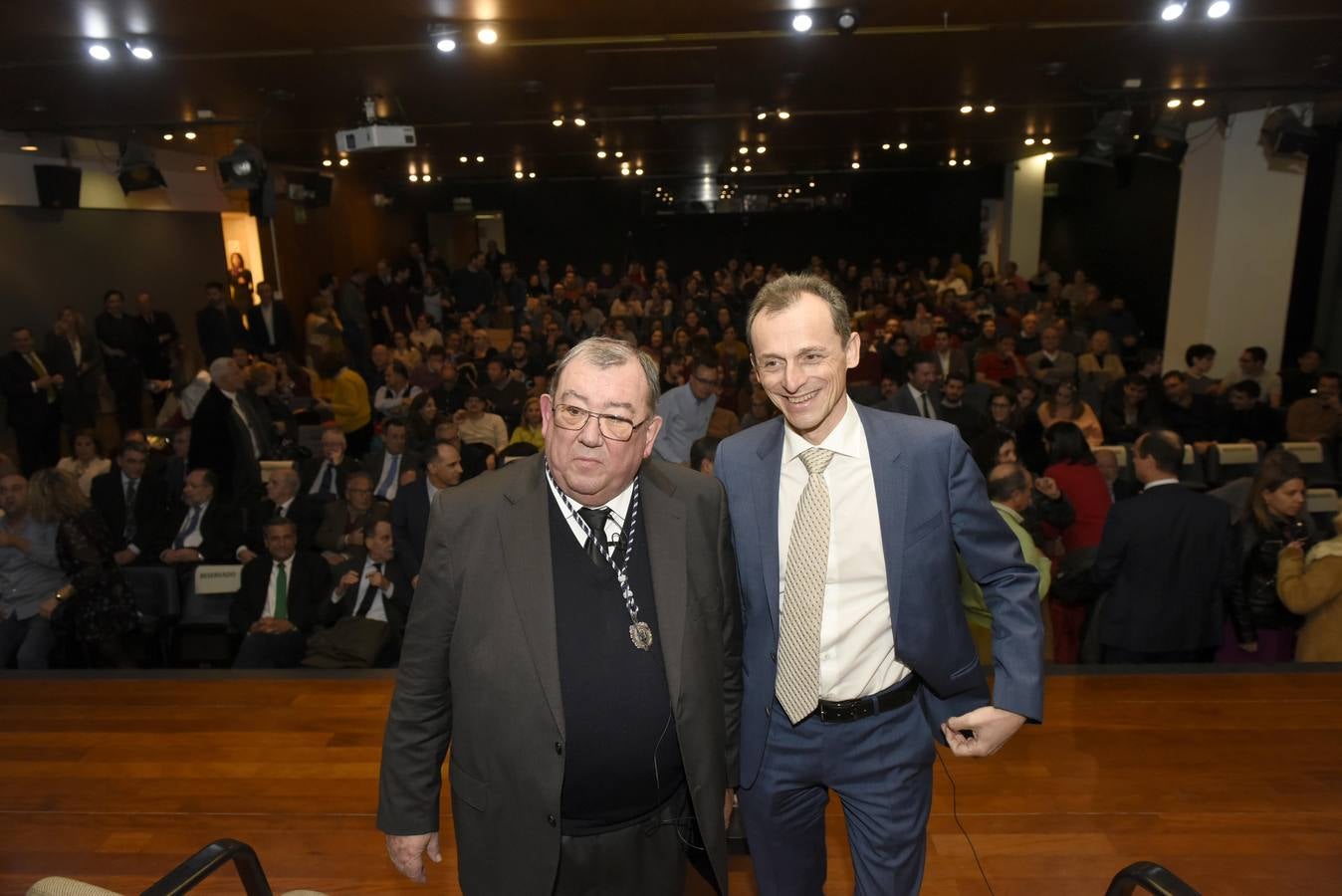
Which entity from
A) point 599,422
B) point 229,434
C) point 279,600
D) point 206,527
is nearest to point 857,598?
point 599,422

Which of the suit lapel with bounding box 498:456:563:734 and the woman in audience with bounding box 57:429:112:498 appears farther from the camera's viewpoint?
the woman in audience with bounding box 57:429:112:498

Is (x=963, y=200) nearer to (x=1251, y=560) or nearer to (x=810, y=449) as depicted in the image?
(x=1251, y=560)

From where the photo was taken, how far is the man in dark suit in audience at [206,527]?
5.23m

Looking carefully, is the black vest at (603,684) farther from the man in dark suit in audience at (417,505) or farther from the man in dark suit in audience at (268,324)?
the man in dark suit in audience at (268,324)

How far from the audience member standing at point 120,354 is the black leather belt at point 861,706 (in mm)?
10394

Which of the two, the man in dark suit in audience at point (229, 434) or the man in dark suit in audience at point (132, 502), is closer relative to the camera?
the man in dark suit in audience at point (132, 502)

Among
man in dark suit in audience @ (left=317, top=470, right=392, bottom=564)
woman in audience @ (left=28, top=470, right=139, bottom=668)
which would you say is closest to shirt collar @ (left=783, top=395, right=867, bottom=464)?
man in dark suit in audience @ (left=317, top=470, right=392, bottom=564)

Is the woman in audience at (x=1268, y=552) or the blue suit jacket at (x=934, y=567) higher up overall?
the blue suit jacket at (x=934, y=567)

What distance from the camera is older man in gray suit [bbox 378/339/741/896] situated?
1612mm

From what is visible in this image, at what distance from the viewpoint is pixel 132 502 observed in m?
5.78

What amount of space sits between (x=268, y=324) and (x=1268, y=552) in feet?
36.4

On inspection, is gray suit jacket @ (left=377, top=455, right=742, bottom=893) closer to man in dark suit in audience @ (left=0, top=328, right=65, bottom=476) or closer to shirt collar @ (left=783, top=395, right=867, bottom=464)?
shirt collar @ (left=783, top=395, right=867, bottom=464)

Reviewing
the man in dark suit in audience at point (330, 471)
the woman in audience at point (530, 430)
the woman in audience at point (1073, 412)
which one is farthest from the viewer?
the woman in audience at point (530, 430)

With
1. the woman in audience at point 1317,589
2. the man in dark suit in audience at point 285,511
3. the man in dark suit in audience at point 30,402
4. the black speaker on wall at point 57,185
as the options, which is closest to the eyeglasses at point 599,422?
the woman in audience at point 1317,589
